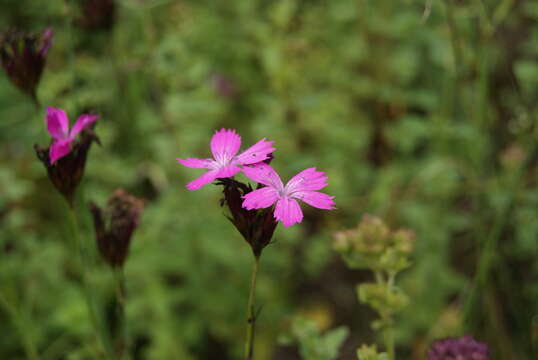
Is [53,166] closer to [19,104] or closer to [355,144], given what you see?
[355,144]

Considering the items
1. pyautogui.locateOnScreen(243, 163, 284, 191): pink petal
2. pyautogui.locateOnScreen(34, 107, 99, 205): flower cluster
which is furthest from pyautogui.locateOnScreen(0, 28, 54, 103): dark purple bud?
pyautogui.locateOnScreen(243, 163, 284, 191): pink petal

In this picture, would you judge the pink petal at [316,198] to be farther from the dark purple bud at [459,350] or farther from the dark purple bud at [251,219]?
the dark purple bud at [459,350]

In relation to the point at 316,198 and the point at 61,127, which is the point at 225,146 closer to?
the point at 316,198

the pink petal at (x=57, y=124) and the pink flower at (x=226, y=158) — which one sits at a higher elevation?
the pink petal at (x=57, y=124)

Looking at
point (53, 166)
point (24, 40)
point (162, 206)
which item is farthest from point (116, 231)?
point (162, 206)

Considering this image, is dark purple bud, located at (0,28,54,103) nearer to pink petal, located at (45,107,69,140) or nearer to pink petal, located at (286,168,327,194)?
pink petal, located at (45,107,69,140)

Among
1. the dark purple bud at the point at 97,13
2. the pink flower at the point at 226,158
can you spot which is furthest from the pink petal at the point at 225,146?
the dark purple bud at the point at 97,13
